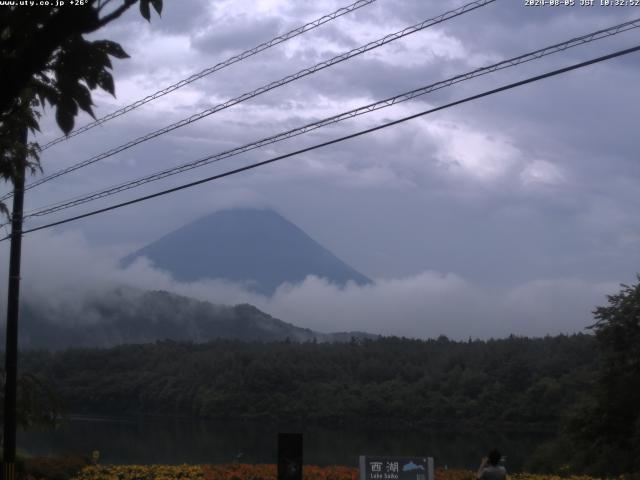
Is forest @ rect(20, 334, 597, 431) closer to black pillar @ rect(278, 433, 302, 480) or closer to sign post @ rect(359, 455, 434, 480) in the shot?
sign post @ rect(359, 455, 434, 480)

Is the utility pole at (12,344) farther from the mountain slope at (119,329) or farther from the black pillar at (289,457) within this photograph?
the mountain slope at (119,329)

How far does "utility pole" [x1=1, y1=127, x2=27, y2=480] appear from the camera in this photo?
16906 mm

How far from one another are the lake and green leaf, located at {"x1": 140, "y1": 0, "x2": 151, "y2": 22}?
1764cm

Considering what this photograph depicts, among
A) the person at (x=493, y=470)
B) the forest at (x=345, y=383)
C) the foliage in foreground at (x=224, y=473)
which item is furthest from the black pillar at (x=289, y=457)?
the forest at (x=345, y=383)

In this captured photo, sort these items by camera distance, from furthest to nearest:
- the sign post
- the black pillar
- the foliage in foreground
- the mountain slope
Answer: the mountain slope → the foliage in foreground → the sign post → the black pillar

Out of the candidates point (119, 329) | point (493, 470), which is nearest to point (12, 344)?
point (493, 470)

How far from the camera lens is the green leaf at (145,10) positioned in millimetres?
5059

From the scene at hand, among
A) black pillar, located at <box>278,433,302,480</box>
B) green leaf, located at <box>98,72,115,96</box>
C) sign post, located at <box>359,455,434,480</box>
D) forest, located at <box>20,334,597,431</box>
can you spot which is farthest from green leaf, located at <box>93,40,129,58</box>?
forest, located at <box>20,334,597,431</box>

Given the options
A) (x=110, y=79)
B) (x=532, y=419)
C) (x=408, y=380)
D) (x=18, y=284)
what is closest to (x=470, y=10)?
(x=110, y=79)

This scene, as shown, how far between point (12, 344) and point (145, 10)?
47.0 feet

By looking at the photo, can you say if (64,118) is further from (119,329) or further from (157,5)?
(119,329)

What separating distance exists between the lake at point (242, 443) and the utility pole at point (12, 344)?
458 centimetres

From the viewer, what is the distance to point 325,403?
4853 cm

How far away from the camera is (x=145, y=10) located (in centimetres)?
513
